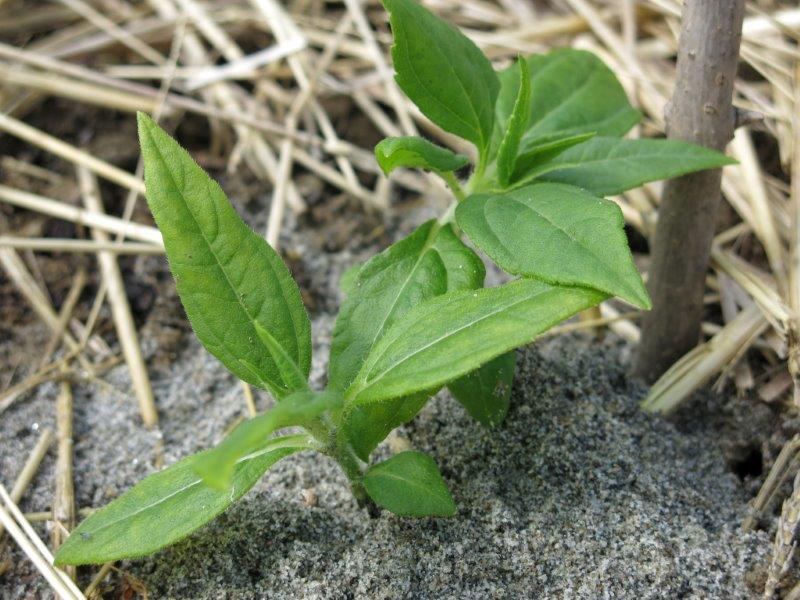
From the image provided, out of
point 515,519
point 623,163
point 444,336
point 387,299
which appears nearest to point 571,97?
point 623,163

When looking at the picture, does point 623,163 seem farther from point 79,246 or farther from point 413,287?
point 79,246

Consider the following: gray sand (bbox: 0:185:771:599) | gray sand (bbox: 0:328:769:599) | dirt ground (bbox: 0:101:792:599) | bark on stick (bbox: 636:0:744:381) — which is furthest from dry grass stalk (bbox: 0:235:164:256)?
bark on stick (bbox: 636:0:744:381)

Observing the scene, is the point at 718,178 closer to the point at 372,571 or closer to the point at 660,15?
the point at 372,571

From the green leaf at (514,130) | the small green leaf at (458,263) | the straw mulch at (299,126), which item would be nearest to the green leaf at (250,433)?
the small green leaf at (458,263)

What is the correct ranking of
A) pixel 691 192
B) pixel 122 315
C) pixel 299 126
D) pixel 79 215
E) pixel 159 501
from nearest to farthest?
pixel 159 501 → pixel 691 192 → pixel 122 315 → pixel 79 215 → pixel 299 126

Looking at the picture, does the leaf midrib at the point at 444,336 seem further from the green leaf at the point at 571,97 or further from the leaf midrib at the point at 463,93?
the green leaf at the point at 571,97

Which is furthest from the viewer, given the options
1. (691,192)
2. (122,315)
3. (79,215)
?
(79,215)

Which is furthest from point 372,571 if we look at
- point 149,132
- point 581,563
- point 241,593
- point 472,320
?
point 149,132
